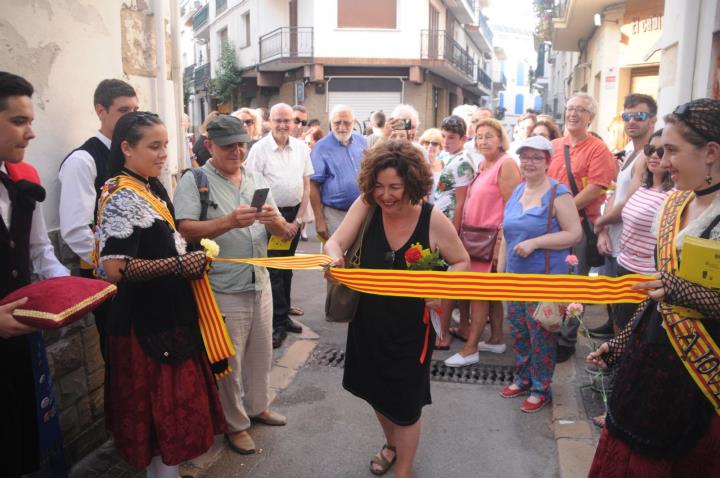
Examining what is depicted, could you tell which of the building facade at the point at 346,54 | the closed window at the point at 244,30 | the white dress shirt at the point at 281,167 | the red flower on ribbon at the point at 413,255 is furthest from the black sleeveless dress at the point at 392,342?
the closed window at the point at 244,30

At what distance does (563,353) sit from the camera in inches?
194

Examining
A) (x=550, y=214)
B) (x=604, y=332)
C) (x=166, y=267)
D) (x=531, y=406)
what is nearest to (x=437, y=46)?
(x=604, y=332)

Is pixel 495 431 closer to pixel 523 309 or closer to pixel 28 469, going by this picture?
pixel 523 309

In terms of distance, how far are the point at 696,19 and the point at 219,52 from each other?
28.3 meters

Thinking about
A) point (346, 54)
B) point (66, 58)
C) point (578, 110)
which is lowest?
point (578, 110)

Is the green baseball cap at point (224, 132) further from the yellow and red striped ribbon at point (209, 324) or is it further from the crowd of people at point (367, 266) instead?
the yellow and red striped ribbon at point (209, 324)

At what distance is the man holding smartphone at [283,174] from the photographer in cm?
540

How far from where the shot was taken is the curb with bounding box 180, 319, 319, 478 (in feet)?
11.2

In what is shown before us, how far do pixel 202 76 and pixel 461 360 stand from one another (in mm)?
31584

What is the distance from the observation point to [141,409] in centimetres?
275

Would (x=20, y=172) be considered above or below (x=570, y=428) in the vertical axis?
above

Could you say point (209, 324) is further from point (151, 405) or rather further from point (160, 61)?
point (160, 61)

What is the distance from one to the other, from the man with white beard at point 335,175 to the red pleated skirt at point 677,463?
Result: 351 centimetres

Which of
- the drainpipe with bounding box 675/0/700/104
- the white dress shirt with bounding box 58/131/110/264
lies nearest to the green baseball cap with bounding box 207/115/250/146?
the white dress shirt with bounding box 58/131/110/264
